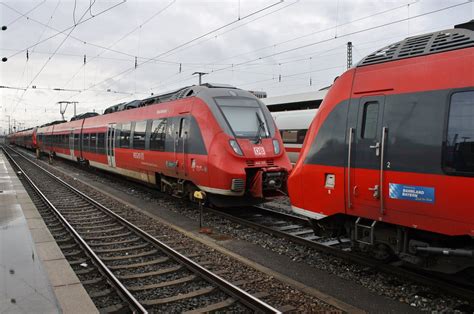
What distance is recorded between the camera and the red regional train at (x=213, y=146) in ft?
30.7

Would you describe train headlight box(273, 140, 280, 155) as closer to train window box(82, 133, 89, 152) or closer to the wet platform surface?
the wet platform surface

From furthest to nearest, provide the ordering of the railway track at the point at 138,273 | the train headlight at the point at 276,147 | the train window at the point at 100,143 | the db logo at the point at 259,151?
the train window at the point at 100,143 < the train headlight at the point at 276,147 < the db logo at the point at 259,151 < the railway track at the point at 138,273

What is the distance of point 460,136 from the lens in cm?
443

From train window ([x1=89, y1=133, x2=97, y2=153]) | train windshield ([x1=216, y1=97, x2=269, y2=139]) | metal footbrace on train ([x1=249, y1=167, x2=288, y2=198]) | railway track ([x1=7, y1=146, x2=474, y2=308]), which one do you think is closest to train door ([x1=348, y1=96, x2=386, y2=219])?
railway track ([x1=7, y1=146, x2=474, y2=308])

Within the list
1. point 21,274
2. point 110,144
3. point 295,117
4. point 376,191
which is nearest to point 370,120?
point 376,191

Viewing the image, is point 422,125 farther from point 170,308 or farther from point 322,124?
point 170,308

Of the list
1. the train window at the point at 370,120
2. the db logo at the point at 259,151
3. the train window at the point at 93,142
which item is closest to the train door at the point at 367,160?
the train window at the point at 370,120

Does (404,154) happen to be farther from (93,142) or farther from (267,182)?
(93,142)

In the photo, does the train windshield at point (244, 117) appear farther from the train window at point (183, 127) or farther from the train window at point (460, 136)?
the train window at point (460, 136)

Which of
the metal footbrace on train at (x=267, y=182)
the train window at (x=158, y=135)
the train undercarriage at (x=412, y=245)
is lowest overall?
the train undercarriage at (x=412, y=245)

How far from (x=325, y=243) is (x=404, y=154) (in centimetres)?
324

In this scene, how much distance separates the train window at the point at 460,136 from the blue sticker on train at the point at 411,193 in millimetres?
335

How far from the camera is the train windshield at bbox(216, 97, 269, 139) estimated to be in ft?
32.3

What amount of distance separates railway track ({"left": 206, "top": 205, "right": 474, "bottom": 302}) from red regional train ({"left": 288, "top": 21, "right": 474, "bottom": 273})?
0.33 m
